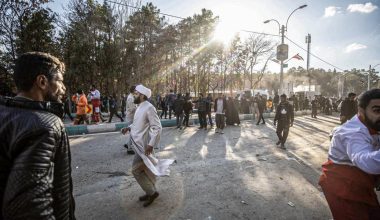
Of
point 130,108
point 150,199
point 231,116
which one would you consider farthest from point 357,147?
point 231,116

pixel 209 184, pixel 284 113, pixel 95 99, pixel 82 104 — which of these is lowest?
pixel 209 184

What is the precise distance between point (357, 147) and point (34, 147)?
211 cm

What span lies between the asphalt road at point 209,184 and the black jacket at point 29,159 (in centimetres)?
257

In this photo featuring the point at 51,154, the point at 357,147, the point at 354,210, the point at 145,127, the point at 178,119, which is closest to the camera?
the point at 51,154

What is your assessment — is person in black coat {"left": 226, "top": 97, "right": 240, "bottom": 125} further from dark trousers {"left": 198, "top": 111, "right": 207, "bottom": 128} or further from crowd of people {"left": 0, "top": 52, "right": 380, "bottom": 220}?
crowd of people {"left": 0, "top": 52, "right": 380, "bottom": 220}

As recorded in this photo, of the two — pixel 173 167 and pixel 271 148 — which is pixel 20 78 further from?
pixel 271 148

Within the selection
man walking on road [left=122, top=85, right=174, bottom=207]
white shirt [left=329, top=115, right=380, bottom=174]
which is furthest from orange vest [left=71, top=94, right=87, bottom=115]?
white shirt [left=329, top=115, right=380, bottom=174]

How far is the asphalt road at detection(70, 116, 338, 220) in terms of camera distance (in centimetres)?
379

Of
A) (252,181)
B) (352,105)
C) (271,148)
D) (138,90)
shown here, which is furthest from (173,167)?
(352,105)

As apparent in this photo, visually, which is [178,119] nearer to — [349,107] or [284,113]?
[284,113]

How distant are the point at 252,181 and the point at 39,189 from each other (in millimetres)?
4485

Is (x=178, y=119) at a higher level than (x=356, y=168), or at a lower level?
lower

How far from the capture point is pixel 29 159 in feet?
3.91

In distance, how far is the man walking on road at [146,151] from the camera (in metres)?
4.02
